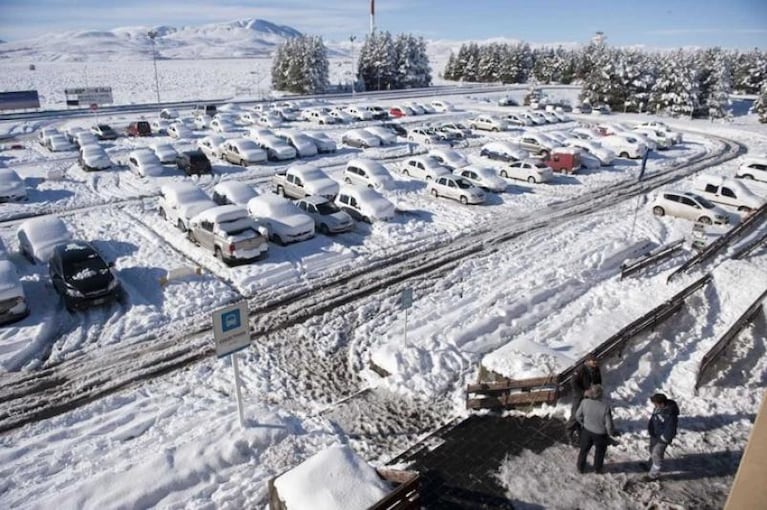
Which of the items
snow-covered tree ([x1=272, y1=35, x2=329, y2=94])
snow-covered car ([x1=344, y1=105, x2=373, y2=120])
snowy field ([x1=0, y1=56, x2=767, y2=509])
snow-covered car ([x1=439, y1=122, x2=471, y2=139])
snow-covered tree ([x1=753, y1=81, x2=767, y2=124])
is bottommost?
snowy field ([x1=0, y1=56, x2=767, y2=509])

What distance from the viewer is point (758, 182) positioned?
29875 millimetres

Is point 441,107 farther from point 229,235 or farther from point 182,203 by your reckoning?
point 229,235

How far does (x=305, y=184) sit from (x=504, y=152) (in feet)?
49.6

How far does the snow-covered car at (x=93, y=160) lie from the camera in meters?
30.5

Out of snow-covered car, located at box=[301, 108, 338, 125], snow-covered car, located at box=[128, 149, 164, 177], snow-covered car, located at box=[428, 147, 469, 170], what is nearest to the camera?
snow-covered car, located at box=[128, 149, 164, 177]

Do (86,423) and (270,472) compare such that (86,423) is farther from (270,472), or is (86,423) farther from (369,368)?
(369,368)

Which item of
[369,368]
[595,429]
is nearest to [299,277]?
[369,368]

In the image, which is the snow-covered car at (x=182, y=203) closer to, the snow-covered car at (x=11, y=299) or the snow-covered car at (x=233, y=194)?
the snow-covered car at (x=233, y=194)

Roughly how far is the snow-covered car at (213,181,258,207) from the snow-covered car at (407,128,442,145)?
20967 millimetres

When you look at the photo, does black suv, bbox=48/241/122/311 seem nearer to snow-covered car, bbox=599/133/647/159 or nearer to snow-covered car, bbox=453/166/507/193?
snow-covered car, bbox=453/166/507/193

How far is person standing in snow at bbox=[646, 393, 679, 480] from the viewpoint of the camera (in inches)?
307

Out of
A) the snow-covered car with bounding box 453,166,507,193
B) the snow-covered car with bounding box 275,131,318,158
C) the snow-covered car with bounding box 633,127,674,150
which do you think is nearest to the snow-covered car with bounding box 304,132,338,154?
the snow-covered car with bounding box 275,131,318,158

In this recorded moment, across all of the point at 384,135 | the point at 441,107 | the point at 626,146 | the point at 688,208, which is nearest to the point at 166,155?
the point at 384,135

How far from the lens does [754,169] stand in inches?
1193
